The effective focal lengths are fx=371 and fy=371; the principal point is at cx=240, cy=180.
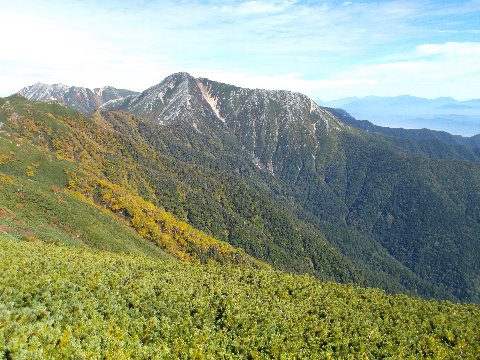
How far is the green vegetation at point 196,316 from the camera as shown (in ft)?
136

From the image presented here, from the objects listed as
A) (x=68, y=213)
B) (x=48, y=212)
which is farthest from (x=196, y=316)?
(x=68, y=213)

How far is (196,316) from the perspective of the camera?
206ft

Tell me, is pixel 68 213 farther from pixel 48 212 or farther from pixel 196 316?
pixel 196 316

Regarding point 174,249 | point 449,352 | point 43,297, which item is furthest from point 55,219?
point 449,352

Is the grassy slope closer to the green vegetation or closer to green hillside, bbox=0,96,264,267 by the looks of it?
green hillside, bbox=0,96,264,267

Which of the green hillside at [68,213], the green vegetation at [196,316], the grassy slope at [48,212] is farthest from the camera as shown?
the green hillside at [68,213]

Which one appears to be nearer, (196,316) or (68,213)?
(196,316)

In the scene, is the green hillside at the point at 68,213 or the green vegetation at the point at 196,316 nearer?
the green vegetation at the point at 196,316

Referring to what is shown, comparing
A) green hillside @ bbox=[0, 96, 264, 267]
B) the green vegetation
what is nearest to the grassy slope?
green hillside @ bbox=[0, 96, 264, 267]

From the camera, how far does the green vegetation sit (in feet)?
136

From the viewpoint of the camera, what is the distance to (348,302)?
8744 centimetres

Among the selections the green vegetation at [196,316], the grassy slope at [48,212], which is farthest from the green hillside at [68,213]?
the green vegetation at [196,316]

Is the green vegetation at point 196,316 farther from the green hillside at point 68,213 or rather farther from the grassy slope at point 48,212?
the green hillside at point 68,213

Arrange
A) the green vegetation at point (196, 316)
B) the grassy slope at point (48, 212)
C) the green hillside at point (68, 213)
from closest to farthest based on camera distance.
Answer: the green vegetation at point (196, 316) → the grassy slope at point (48, 212) → the green hillside at point (68, 213)
